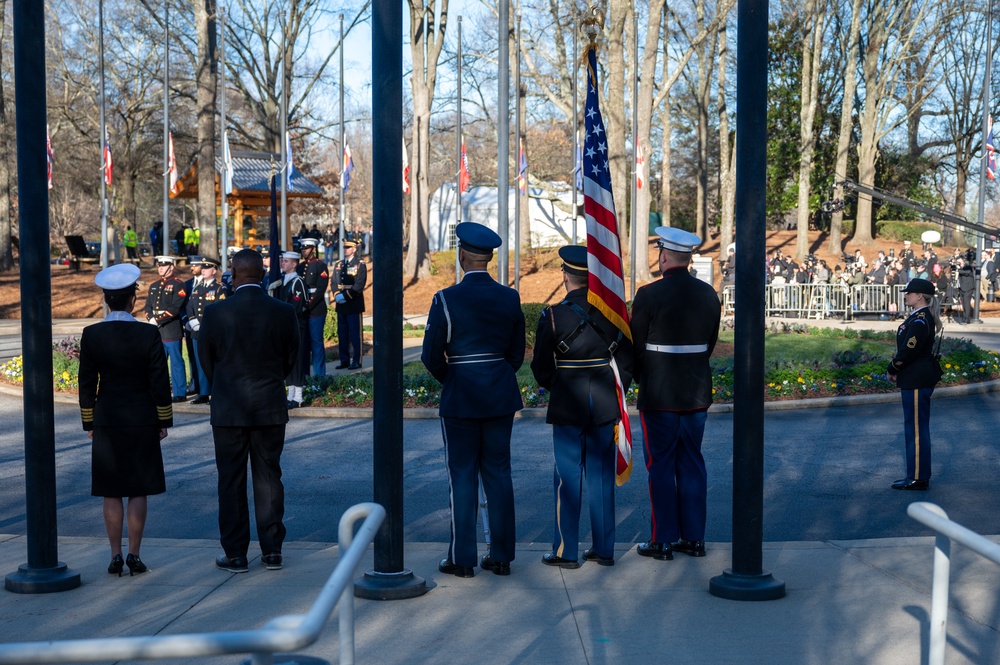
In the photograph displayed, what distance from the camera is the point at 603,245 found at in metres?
7.12

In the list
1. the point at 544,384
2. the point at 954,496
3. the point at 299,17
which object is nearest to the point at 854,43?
the point at 299,17

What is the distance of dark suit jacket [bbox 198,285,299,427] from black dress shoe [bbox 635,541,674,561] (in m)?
2.43

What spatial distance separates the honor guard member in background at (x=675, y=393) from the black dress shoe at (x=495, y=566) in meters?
1.01

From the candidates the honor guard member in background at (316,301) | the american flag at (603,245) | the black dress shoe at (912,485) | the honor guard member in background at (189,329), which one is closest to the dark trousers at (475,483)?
the american flag at (603,245)

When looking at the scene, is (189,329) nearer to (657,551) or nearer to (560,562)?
(560,562)

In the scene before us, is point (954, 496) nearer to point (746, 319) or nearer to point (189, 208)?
point (746, 319)


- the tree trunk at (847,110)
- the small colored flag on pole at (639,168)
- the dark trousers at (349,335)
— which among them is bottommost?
the dark trousers at (349,335)

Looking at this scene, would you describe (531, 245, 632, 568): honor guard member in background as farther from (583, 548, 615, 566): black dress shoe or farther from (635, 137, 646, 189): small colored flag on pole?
(635, 137, 646, 189): small colored flag on pole

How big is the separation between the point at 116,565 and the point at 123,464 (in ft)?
1.98

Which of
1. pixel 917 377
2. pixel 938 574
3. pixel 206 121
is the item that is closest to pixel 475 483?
pixel 938 574

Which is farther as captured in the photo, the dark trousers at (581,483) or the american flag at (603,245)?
the american flag at (603,245)

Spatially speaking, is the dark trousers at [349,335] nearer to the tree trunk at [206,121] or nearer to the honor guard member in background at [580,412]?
the honor guard member in background at [580,412]

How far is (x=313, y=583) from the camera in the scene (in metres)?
6.49

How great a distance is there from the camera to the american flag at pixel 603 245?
22.9 ft
